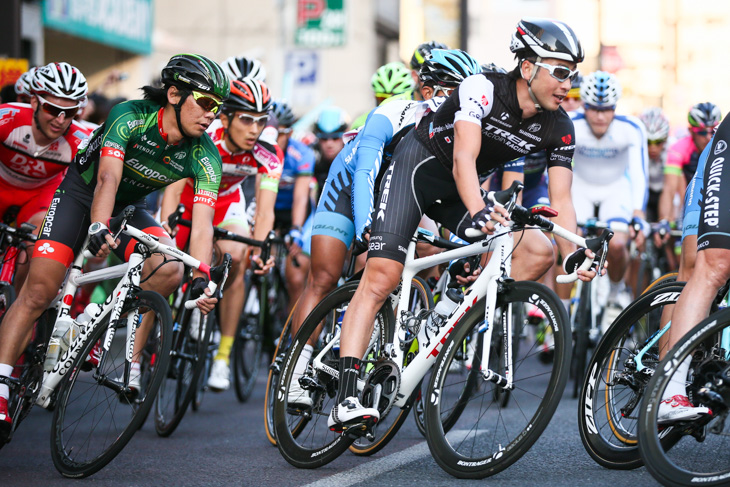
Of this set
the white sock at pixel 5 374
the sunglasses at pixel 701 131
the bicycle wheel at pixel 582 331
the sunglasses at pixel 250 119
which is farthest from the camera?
the sunglasses at pixel 701 131

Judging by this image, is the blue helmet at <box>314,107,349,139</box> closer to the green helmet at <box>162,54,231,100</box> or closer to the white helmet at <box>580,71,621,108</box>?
the white helmet at <box>580,71,621,108</box>

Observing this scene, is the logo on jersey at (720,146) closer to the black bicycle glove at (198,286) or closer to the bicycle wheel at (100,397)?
the black bicycle glove at (198,286)

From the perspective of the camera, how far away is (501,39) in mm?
56750

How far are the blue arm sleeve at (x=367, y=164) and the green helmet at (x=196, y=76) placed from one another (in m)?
0.83

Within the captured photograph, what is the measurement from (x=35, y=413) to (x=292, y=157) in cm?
384

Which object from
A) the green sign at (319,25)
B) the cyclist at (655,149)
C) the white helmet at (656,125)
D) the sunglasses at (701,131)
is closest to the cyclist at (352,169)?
the sunglasses at (701,131)

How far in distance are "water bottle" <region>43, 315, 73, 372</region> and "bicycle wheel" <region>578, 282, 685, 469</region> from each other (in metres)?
2.86

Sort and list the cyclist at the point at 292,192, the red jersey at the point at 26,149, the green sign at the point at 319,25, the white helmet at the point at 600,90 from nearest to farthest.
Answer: the red jersey at the point at 26,149, the white helmet at the point at 600,90, the cyclist at the point at 292,192, the green sign at the point at 319,25

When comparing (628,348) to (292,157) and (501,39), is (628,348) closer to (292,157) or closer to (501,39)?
(292,157)

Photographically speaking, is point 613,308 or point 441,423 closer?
point 441,423

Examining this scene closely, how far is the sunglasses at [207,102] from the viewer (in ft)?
19.2

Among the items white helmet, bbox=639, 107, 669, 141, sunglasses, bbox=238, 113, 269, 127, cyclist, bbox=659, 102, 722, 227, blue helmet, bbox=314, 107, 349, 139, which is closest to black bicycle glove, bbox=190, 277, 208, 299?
sunglasses, bbox=238, 113, 269, 127

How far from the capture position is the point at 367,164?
5.88 m

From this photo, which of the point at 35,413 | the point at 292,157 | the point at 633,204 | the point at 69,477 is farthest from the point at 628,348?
the point at 292,157
